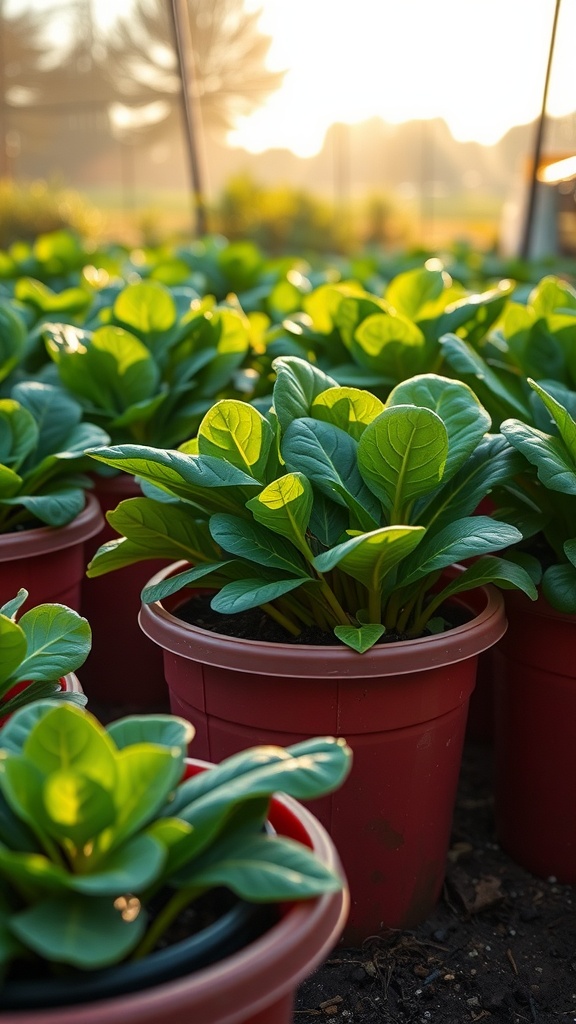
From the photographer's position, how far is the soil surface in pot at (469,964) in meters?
1.56

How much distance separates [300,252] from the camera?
46.9 ft

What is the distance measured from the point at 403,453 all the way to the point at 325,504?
0.65 feet

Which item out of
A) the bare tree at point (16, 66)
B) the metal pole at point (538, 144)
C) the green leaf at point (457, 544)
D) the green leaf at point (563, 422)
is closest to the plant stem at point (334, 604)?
the green leaf at point (457, 544)

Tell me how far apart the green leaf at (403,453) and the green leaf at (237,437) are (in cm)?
16

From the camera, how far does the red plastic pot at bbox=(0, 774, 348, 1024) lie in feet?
2.66

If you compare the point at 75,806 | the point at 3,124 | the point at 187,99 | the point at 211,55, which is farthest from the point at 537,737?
the point at 3,124

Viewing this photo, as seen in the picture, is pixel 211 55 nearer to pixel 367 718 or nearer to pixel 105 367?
pixel 105 367

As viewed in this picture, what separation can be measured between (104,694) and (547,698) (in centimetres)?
129

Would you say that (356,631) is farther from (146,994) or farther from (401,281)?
(401,281)

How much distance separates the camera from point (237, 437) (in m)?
1.56

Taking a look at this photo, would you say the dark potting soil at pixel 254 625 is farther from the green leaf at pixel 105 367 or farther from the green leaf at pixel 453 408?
the green leaf at pixel 105 367

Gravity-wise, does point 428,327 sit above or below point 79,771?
below

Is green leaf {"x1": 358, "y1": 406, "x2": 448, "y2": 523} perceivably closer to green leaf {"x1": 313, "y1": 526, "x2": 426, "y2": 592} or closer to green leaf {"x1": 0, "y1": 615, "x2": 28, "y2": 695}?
green leaf {"x1": 313, "y1": 526, "x2": 426, "y2": 592}

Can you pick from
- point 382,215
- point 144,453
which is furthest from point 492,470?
point 382,215
